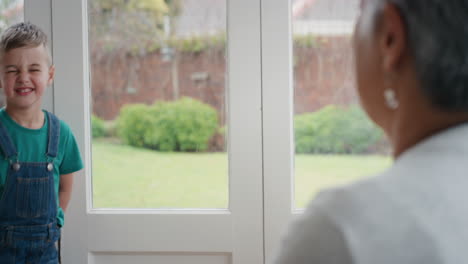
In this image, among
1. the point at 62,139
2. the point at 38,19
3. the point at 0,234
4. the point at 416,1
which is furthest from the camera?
the point at 38,19

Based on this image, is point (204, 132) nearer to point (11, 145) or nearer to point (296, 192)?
point (296, 192)

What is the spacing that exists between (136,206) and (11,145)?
541 mm

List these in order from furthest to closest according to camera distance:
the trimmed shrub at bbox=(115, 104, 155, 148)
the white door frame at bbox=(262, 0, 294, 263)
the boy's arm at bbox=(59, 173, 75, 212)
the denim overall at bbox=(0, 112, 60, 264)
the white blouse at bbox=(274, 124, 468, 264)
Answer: the trimmed shrub at bbox=(115, 104, 155, 148)
the white door frame at bbox=(262, 0, 294, 263)
the boy's arm at bbox=(59, 173, 75, 212)
the denim overall at bbox=(0, 112, 60, 264)
the white blouse at bbox=(274, 124, 468, 264)

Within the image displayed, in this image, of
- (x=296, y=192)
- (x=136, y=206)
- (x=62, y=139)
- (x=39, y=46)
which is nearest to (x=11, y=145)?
(x=62, y=139)

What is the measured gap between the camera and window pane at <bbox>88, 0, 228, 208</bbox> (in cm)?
186

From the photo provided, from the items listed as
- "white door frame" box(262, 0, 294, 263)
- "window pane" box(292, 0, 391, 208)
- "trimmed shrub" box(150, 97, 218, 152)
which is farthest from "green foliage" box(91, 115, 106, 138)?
"window pane" box(292, 0, 391, 208)

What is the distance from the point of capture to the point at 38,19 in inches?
72.1

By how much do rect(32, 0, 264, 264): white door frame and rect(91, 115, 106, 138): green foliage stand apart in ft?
0.08

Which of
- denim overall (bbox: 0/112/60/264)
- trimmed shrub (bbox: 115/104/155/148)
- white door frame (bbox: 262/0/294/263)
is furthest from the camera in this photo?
trimmed shrub (bbox: 115/104/155/148)

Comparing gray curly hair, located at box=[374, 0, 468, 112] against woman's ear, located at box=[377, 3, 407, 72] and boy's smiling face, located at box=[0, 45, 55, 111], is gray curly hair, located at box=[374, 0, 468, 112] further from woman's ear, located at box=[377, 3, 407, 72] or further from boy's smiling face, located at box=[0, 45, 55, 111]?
boy's smiling face, located at box=[0, 45, 55, 111]

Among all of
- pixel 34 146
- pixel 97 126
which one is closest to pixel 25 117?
pixel 34 146

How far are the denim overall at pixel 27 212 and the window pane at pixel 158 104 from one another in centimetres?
35

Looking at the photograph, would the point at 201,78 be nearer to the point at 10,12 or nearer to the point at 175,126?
the point at 175,126

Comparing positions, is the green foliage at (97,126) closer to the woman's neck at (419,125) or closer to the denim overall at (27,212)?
the denim overall at (27,212)
